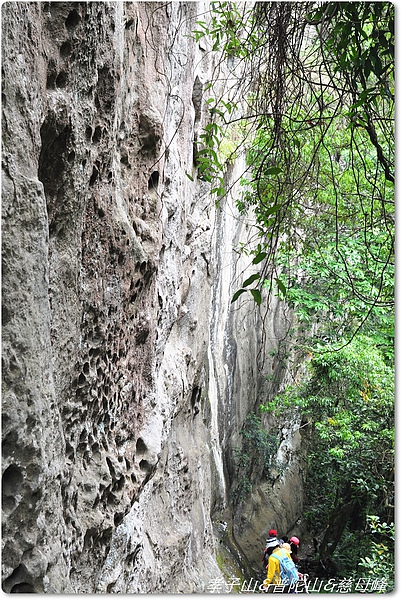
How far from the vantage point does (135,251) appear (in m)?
2.67

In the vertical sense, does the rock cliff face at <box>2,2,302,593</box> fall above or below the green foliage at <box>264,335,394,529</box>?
above

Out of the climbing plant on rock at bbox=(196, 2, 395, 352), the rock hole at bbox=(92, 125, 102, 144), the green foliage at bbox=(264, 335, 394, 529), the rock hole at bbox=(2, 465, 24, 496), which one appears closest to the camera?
the rock hole at bbox=(2, 465, 24, 496)

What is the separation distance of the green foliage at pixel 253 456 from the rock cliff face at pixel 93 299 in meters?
4.33

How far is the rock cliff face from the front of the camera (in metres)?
1.46

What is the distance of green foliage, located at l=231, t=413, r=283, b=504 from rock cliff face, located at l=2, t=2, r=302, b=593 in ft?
14.2

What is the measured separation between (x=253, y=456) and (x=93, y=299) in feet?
24.8

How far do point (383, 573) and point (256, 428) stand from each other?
4.91 metres

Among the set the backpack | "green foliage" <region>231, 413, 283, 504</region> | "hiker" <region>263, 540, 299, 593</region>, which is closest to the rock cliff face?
"hiker" <region>263, 540, 299, 593</region>

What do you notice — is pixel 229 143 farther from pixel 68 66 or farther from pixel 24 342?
pixel 24 342

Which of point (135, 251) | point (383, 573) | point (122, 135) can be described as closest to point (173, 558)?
point (383, 573)

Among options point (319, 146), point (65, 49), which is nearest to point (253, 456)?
point (319, 146)

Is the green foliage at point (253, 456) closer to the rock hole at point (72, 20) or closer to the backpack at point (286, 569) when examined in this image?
the backpack at point (286, 569)

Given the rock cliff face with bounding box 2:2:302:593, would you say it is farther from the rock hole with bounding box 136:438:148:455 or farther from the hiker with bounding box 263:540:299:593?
the hiker with bounding box 263:540:299:593

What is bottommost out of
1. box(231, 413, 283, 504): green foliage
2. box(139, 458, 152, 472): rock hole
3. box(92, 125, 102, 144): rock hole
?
→ box(231, 413, 283, 504): green foliage
